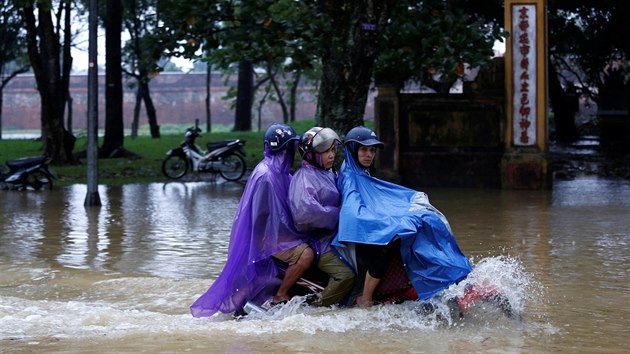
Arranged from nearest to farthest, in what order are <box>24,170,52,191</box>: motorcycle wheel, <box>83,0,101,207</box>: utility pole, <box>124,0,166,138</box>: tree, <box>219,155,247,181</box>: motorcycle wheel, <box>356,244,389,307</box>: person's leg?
1. <box>356,244,389,307</box>: person's leg
2. <box>83,0,101,207</box>: utility pole
3. <box>24,170,52,191</box>: motorcycle wheel
4. <box>219,155,247,181</box>: motorcycle wheel
5. <box>124,0,166,138</box>: tree

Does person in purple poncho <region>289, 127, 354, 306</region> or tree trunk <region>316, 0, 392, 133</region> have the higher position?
tree trunk <region>316, 0, 392, 133</region>

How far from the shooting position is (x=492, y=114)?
→ 63.7ft

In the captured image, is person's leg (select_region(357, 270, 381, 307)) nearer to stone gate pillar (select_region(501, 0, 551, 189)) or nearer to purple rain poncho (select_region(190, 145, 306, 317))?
purple rain poncho (select_region(190, 145, 306, 317))

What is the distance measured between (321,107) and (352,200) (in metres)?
8.52

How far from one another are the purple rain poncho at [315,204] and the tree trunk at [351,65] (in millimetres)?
8058

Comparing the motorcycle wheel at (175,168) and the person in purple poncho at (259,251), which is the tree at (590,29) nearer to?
the motorcycle wheel at (175,168)

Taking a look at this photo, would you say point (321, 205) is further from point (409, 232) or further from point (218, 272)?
point (218, 272)

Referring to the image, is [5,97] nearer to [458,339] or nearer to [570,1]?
[570,1]

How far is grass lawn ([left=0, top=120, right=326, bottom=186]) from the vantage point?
22.6 meters

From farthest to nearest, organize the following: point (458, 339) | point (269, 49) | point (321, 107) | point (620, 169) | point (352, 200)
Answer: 1. point (620, 169)
2. point (269, 49)
3. point (321, 107)
4. point (352, 200)
5. point (458, 339)

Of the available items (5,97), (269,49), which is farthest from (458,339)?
(5,97)

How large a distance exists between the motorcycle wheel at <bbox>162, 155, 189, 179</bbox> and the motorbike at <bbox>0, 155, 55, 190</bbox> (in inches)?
113

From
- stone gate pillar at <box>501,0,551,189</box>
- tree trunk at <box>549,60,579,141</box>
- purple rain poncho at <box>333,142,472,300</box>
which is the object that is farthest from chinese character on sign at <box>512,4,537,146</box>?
tree trunk at <box>549,60,579,141</box>

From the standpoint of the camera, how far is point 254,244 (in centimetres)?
775
